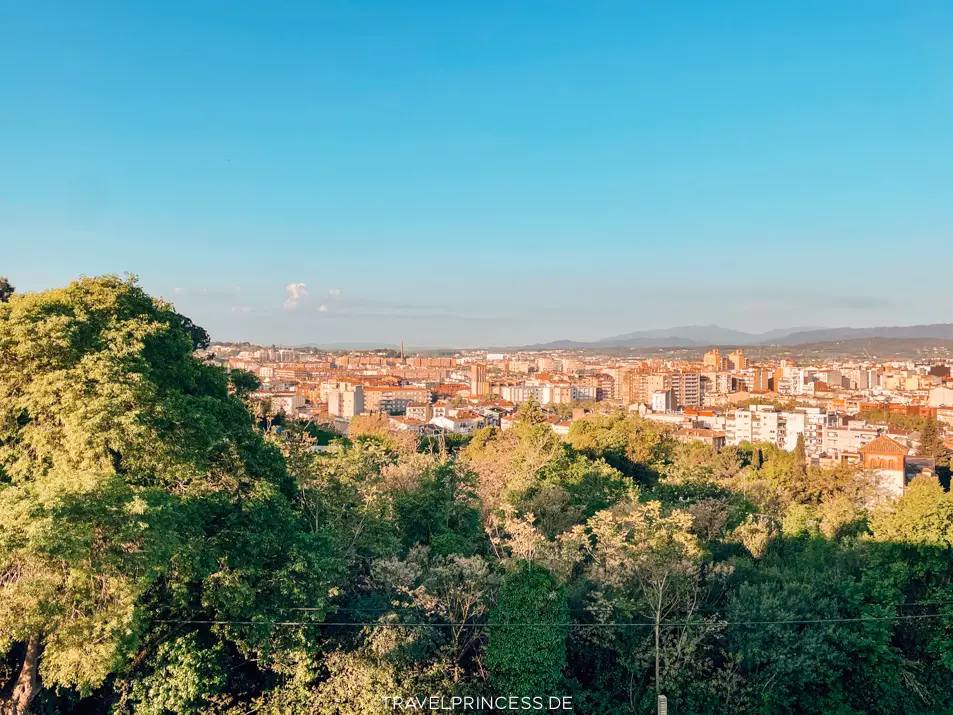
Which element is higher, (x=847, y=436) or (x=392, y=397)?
(x=847, y=436)

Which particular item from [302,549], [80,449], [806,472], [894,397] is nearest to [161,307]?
[80,449]

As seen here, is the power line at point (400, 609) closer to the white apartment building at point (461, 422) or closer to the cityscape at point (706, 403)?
the cityscape at point (706, 403)

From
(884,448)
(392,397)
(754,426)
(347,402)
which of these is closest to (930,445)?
(884,448)

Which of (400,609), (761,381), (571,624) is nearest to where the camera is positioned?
(400,609)

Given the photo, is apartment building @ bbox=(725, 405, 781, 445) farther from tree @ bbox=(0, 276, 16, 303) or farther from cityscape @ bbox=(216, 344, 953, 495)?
tree @ bbox=(0, 276, 16, 303)

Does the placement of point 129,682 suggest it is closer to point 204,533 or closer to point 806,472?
point 204,533

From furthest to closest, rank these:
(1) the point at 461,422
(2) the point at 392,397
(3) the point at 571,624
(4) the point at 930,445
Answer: (2) the point at 392,397, (1) the point at 461,422, (4) the point at 930,445, (3) the point at 571,624

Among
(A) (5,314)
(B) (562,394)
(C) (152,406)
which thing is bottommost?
(B) (562,394)

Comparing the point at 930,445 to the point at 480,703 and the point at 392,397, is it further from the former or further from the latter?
the point at 392,397

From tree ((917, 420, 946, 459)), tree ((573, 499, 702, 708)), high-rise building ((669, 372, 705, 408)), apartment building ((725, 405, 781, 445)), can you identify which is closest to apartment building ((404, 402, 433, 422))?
apartment building ((725, 405, 781, 445))
